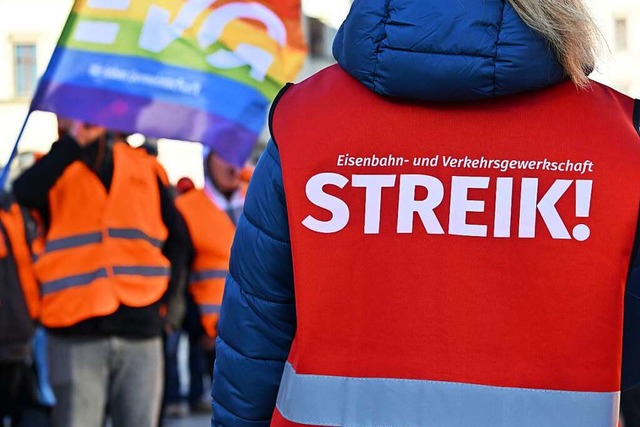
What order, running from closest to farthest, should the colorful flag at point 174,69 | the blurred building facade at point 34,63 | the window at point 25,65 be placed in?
1. the colorful flag at point 174,69
2. the blurred building facade at point 34,63
3. the window at point 25,65

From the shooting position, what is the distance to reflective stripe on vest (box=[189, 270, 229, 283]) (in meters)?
8.66

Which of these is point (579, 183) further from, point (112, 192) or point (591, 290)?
point (112, 192)

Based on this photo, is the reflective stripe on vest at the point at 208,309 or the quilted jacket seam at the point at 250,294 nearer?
the quilted jacket seam at the point at 250,294

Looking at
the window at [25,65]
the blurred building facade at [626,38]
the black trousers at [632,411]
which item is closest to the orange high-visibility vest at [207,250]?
the black trousers at [632,411]

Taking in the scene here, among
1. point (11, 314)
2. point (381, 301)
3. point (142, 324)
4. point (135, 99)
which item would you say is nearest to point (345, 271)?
point (381, 301)

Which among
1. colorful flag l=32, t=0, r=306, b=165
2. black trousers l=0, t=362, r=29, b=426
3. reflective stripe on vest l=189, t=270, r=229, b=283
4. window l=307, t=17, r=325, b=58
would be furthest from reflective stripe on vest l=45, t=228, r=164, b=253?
window l=307, t=17, r=325, b=58

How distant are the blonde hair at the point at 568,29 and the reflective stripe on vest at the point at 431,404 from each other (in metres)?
0.55

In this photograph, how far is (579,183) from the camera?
2.33m

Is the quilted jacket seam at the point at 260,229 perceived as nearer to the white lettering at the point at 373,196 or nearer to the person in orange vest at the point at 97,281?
the white lettering at the point at 373,196

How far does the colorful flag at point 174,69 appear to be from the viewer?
5.28m

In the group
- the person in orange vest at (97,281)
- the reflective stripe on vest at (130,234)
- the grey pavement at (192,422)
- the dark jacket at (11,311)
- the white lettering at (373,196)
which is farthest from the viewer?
the grey pavement at (192,422)

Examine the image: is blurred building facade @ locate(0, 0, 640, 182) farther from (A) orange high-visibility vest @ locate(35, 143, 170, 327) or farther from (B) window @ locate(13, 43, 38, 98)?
(A) orange high-visibility vest @ locate(35, 143, 170, 327)

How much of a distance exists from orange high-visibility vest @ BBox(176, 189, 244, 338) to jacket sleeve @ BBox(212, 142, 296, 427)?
5.98m

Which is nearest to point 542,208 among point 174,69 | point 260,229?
point 260,229
